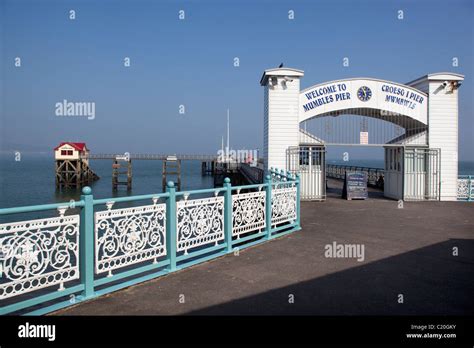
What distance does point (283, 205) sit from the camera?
8664mm

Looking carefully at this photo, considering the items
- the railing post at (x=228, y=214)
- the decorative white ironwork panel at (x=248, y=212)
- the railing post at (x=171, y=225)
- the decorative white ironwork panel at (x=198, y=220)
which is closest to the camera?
the railing post at (x=171, y=225)

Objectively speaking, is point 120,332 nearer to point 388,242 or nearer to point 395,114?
point 388,242

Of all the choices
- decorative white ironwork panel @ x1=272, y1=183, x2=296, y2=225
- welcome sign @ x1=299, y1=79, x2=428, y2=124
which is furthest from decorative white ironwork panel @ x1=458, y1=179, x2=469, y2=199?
decorative white ironwork panel @ x1=272, y1=183, x2=296, y2=225

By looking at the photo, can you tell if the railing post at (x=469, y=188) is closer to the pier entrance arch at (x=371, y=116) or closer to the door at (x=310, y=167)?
the pier entrance arch at (x=371, y=116)

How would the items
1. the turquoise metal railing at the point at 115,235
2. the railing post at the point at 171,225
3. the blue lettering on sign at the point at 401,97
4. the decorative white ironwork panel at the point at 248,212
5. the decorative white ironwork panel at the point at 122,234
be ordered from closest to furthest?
the turquoise metal railing at the point at 115,235 < the decorative white ironwork panel at the point at 122,234 < the railing post at the point at 171,225 < the decorative white ironwork panel at the point at 248,212 < the blue lettering on sign at the point at 401,97

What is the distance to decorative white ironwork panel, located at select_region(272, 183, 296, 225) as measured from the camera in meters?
8.43

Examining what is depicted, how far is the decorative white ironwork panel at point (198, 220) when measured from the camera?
6039 millimetres

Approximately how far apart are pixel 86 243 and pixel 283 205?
4.83 m

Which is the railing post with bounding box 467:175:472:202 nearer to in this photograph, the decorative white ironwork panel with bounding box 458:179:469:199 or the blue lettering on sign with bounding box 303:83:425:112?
the decorative white ironwork panel with bounding box 458:179:469:199

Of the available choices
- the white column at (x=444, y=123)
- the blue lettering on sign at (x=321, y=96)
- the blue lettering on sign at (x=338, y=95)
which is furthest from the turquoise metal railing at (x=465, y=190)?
the blue lettering on sign at (x=321, y=96)

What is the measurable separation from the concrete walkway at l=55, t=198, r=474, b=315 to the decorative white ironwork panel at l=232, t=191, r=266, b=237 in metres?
0.42

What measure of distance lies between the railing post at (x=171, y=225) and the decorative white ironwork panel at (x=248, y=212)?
1.55 metres

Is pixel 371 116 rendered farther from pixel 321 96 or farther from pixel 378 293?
pixel 378 293

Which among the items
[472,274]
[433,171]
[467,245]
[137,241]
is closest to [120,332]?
[137,241]
